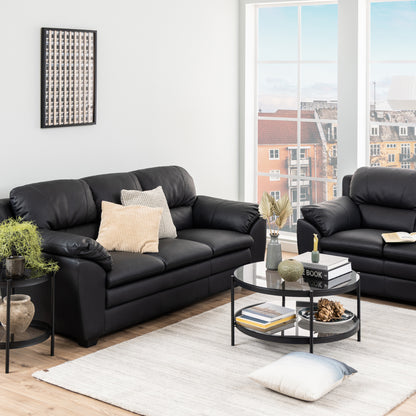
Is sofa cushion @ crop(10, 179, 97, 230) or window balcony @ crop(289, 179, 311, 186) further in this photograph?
window balcony @ crop(289, 179, 311, 186)

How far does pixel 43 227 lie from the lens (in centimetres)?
504

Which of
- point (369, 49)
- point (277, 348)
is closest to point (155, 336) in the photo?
point (277, 348)

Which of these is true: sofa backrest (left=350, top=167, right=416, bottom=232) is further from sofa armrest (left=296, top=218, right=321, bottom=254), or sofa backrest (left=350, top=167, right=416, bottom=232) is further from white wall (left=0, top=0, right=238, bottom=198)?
white wall (left=0, top=0, right=238, bottom=198)

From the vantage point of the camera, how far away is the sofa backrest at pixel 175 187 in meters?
6.00

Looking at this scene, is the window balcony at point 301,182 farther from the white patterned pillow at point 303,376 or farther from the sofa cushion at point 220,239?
the white patterned pillow at point 303,376

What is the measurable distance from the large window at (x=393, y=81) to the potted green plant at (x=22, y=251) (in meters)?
3.54

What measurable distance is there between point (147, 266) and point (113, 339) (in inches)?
20.4

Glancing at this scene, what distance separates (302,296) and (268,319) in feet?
1.10

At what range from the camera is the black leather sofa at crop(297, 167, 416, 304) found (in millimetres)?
5473

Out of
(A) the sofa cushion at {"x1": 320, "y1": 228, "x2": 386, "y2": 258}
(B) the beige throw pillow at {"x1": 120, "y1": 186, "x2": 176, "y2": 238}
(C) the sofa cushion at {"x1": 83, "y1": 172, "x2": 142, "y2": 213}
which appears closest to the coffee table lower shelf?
(A) the sofa cushion at {"x1": 320, "y1": 228, "x2": 386, "y2": 258}

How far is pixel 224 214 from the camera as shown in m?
6.06

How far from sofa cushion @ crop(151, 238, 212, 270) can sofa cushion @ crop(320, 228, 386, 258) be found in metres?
0.97

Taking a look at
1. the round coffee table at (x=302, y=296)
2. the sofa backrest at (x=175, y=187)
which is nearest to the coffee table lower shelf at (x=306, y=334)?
the round coffee table at (x=302, y=296)

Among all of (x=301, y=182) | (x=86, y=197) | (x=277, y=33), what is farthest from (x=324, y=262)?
(x=277, y=33)
